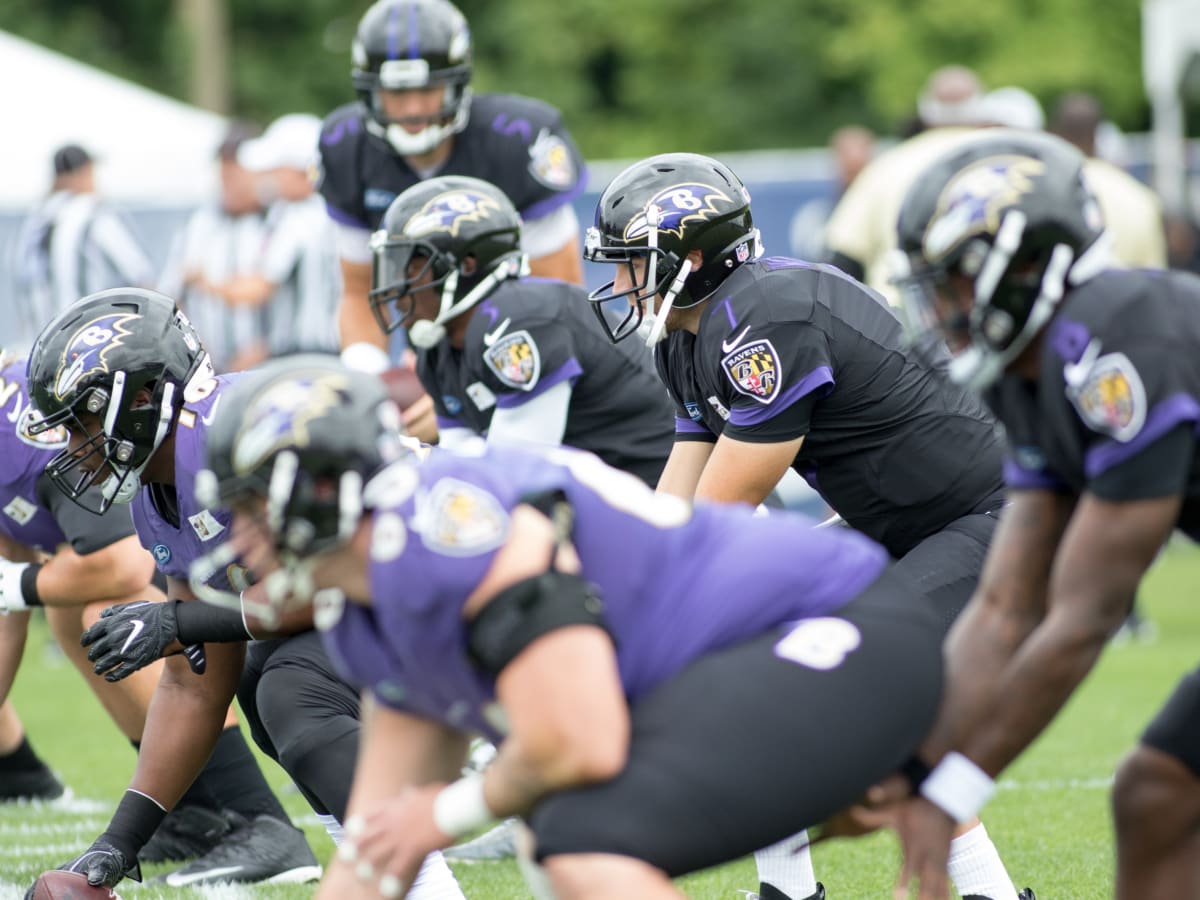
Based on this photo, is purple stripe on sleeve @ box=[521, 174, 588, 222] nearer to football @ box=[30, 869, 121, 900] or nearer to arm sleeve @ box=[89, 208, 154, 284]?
football @ box=[30, 869, 121, 900]

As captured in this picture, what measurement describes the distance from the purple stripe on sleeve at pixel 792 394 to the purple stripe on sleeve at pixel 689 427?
43cm

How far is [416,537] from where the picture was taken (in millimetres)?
2963

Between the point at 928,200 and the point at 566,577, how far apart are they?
907 mm

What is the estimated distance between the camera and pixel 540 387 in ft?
17.2

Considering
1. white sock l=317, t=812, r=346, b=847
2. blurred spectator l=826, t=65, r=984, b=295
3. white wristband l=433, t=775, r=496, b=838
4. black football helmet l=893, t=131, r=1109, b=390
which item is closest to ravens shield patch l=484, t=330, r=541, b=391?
white sock l=317, t=812, r=346, b=847

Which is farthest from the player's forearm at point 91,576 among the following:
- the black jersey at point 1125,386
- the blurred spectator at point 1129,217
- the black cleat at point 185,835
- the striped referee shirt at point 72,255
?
the blurred spectator at point 1129,217

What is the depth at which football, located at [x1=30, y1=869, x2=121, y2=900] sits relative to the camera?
4.46m

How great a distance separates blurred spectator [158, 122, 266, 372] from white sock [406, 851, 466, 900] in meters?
6.41

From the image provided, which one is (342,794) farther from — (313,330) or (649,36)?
(649,36)

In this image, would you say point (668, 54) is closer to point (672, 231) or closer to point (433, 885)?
point (672, 231)

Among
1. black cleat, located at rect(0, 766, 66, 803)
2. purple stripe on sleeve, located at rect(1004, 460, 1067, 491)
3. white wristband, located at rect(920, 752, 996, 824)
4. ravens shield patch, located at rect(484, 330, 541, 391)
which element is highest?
purple stripe on sleeve, located at rect(1004, 460, 1067, 491)

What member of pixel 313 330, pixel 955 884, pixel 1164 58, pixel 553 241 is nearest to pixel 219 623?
pixel 955 884

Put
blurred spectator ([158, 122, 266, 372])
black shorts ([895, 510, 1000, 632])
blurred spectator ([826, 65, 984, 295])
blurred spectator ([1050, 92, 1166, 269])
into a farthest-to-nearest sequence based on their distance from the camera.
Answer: blurred spectator ([158, 122, 266, 372])
blurred spectator ([1050, 92, 1166, 269])
blurred spectator ([826, 65, 984, 295])
black shorts ([895, 510, 1000, 632])

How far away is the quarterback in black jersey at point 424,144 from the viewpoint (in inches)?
248
